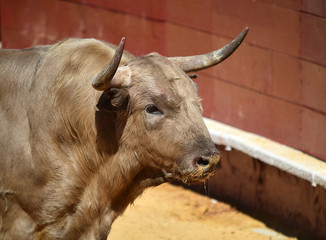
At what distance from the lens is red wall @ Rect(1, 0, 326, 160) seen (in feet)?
20.9

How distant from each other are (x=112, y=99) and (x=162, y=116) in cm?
32

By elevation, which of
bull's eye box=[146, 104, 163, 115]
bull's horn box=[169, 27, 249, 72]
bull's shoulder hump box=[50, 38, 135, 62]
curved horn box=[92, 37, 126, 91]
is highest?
curved horn box=[92, 37, 126, 91]

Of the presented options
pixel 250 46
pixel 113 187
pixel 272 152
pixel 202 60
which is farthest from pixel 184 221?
pixel 202 60

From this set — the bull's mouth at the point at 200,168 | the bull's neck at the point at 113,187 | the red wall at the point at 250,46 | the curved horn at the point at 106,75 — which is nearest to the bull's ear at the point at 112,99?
the curved horn at the point at 106,75

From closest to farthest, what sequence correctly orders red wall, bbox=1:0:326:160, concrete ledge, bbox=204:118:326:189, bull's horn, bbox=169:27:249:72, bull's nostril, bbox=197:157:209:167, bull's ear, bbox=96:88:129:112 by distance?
bull's nostril, bbox=197:157:209:167, bull's ear, bbox=96:88:129:112, bull's horn, bbox=169:27:249:72, concrete ledge, bbox=204:118:326:189, red wall, bbox=1:0:326:160

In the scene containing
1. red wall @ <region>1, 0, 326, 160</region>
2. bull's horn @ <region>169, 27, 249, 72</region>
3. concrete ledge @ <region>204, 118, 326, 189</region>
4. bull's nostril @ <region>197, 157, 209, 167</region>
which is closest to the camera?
bull's nostril @ <region>197, 157, 209, 167</region>

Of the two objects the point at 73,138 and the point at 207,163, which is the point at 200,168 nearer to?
the point at 207,163

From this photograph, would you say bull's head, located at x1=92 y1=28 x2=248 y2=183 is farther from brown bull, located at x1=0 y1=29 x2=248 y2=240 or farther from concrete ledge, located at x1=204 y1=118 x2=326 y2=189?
concrete ledge, located at x1=204 y1=118 x2=326 y2=189

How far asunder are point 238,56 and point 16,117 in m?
2.81

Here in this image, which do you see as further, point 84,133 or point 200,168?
point 84,133

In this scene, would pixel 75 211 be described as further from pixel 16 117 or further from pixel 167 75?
pixel 167 75

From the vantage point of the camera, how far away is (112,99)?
15.1 feet

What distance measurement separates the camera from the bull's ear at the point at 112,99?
4.59 m

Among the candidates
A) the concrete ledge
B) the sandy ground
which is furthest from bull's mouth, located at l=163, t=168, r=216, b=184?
the sandy ground
